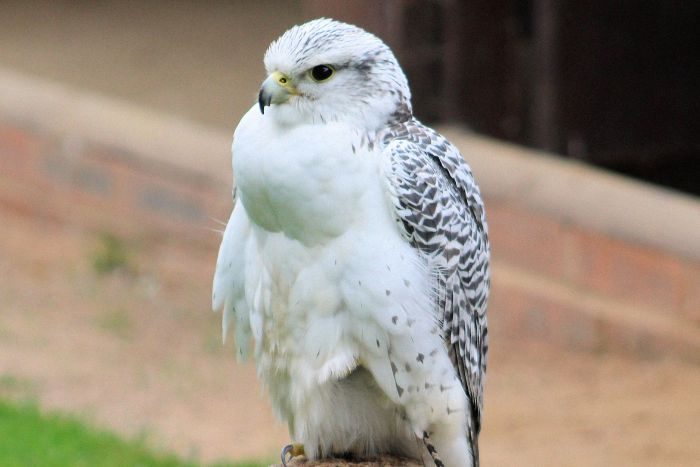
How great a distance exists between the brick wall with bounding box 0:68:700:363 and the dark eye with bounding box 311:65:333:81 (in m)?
3.75

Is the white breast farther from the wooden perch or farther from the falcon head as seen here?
the wooden perch

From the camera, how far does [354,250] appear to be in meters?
3.72

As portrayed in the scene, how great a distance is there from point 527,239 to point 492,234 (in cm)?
21

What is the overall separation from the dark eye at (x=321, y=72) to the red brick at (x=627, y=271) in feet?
12.4

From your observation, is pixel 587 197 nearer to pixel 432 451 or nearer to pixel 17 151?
pixel 432 451

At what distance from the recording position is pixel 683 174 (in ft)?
28.7

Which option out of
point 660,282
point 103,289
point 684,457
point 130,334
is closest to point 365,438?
point 684,457

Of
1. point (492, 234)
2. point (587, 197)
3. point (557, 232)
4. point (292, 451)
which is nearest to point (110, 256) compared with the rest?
point (492, 234)

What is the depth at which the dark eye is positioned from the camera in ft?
12.2

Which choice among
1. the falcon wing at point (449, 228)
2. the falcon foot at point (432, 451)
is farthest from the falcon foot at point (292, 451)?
the falcon wing at point (449, 228)

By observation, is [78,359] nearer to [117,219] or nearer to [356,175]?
[117,219]

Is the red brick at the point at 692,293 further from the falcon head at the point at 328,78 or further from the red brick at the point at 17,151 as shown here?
the red brick at the point at 17,151

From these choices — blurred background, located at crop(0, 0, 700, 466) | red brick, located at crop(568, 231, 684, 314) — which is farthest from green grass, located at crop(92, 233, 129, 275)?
red brick, located at crop(568, 231, 684, 314)

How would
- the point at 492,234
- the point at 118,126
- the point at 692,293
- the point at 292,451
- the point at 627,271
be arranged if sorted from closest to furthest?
the point at 292,451 → the point at 692,293 → the point at 627,271 → the point at 492,234 → the point at 118,126
